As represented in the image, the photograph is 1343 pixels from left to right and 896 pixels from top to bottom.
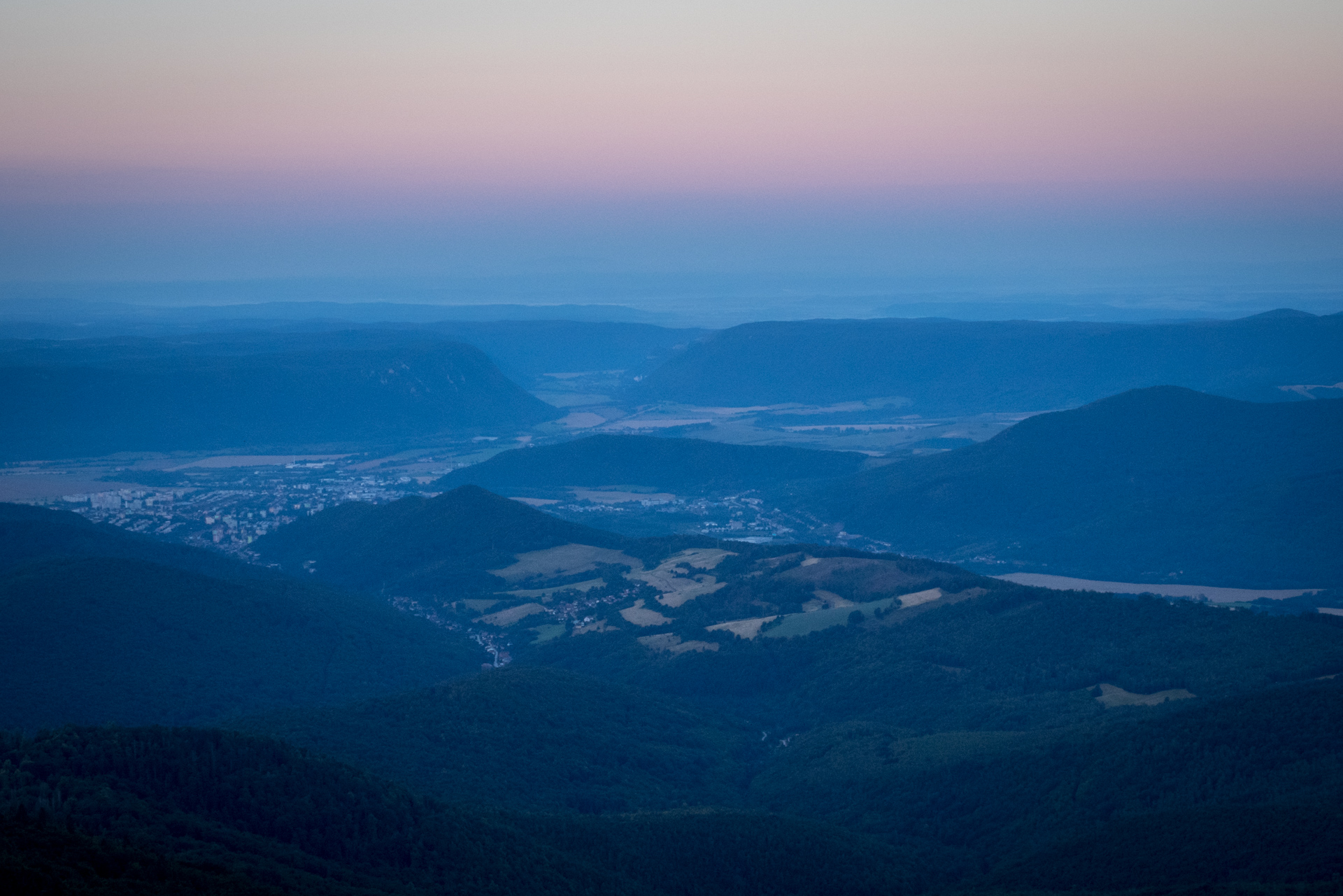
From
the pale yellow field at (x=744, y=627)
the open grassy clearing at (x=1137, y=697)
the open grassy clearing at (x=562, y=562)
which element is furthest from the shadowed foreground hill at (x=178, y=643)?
the open grassy clearing at (x=1137, y=697)

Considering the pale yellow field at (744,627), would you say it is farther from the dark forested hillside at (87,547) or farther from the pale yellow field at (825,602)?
the dark forested hillside at (87,547)

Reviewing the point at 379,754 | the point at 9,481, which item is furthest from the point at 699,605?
the point at 9,481

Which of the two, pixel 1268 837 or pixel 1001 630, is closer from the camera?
pixel 1268 837

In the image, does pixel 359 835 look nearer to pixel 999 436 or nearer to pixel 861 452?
pixel 999 436

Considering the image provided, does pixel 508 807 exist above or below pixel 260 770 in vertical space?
below

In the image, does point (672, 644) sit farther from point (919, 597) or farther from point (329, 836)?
point (329, 836)

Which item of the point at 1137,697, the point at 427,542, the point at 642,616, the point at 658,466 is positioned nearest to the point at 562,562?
the point at 427,542
